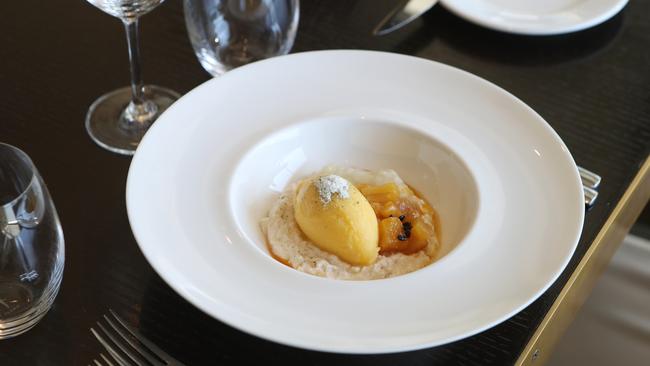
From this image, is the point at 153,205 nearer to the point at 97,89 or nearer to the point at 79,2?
the point at 97,89

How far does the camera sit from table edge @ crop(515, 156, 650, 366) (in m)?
0.72

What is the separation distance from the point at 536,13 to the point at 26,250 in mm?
725

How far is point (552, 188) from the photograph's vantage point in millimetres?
736

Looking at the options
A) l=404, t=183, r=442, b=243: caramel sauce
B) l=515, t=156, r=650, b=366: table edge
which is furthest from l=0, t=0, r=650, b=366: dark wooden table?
l=404, t=183, r=442, b=243: caramel sauce

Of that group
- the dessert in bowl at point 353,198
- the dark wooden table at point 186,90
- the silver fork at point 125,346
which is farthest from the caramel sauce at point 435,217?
the silver fork at point 125,346

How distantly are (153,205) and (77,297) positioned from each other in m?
0.11

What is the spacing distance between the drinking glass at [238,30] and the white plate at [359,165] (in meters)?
0.13

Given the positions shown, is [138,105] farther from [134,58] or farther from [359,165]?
[359,165]

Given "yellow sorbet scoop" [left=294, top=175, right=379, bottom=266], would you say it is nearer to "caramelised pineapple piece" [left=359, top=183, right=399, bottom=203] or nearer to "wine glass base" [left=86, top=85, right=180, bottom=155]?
"caramelised pineapple piece" [left=359, top=183, right=399, bottom=203]

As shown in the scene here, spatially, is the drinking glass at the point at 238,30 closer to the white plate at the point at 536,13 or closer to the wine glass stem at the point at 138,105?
the wine glass stem at the point at 138,105

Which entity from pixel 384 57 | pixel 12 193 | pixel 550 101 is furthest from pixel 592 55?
pixel 12 193

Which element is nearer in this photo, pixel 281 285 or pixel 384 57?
pixel 281 285

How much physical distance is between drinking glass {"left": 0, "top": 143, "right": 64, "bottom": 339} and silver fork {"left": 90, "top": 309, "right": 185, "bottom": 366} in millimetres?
56

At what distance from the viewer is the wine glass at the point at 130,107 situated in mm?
874
